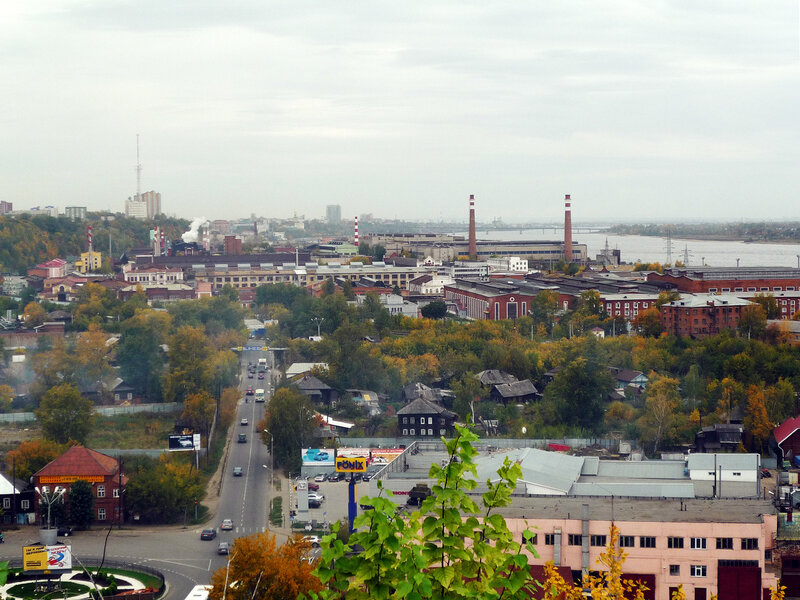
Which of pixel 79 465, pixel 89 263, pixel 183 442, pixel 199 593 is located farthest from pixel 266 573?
pixel 89 263

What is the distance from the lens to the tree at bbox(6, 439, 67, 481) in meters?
8.98

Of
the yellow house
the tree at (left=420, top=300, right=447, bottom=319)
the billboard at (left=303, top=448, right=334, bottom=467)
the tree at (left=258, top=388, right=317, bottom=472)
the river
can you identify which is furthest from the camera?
the river

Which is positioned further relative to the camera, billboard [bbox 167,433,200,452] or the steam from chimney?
the steam from chimney

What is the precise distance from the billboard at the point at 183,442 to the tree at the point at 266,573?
4.26 metres

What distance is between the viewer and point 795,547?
21.5 ft

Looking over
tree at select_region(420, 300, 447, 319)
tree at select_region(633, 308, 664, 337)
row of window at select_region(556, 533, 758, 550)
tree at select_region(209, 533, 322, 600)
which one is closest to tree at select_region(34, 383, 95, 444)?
tree at select_region(209, 533, 322, 600)

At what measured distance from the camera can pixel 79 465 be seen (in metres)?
8.74

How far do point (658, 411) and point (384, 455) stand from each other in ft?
9.51

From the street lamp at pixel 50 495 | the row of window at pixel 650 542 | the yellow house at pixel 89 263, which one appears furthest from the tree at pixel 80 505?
the yellow house at pixel 89 263

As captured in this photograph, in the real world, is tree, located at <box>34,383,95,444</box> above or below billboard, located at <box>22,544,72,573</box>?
above

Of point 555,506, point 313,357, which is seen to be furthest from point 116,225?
point 555,506

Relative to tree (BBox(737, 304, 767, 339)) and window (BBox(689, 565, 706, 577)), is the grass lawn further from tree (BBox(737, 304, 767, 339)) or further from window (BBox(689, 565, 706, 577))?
tree (BBox(737, 304, 767, 339))

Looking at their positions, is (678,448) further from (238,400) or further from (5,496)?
(5,496)

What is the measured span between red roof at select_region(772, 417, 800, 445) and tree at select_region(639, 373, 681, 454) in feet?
3.10
